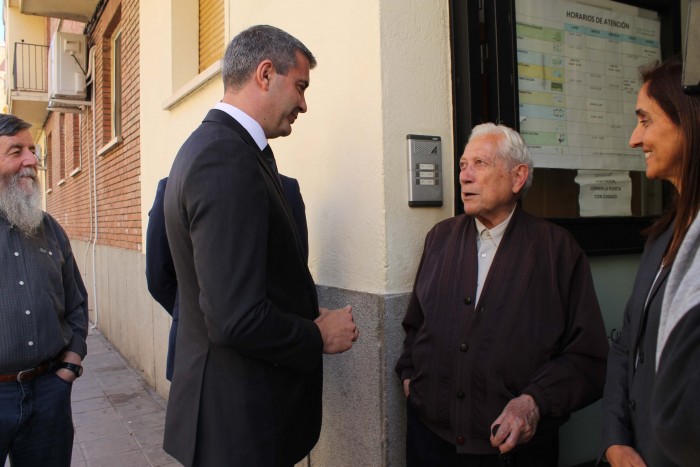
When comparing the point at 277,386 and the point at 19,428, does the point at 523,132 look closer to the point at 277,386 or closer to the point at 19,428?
the point at 277,386

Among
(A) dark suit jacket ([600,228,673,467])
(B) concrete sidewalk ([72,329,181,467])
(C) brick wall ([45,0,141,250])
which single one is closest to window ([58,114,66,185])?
(C) brick wall ([45,0,141,250])

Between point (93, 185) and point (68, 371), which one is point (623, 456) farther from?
point (93, 185)

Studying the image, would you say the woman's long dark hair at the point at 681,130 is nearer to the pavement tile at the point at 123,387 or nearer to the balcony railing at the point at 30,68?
the pavement tile at the point at 123,387

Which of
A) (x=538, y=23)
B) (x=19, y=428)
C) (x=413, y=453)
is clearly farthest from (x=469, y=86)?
(x=19, y=428)

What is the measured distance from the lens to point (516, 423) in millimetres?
1853

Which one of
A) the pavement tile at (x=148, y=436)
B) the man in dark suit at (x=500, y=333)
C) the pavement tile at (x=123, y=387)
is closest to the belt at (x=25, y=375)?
the man in dark suit at (x=500, y=333)

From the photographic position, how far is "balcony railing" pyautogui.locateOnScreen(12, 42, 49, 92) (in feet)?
41.1

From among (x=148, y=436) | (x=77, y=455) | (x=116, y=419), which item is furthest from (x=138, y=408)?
(x=77, y=455)

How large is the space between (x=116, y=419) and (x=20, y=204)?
3162mm

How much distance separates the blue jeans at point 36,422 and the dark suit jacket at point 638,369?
90.4 inches

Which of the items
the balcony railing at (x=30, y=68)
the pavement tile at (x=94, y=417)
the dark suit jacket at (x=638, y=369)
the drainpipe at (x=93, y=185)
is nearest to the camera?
the dark suit jacket at (x=638, y=369)

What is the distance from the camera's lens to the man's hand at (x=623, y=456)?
5.12 feet

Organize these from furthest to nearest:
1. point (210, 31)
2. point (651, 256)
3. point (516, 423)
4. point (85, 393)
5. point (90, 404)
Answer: point (85, 393), point (90, 404), point (210, 31), point (516, 423), point (651, 256)

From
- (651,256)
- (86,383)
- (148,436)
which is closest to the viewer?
(651,256)
